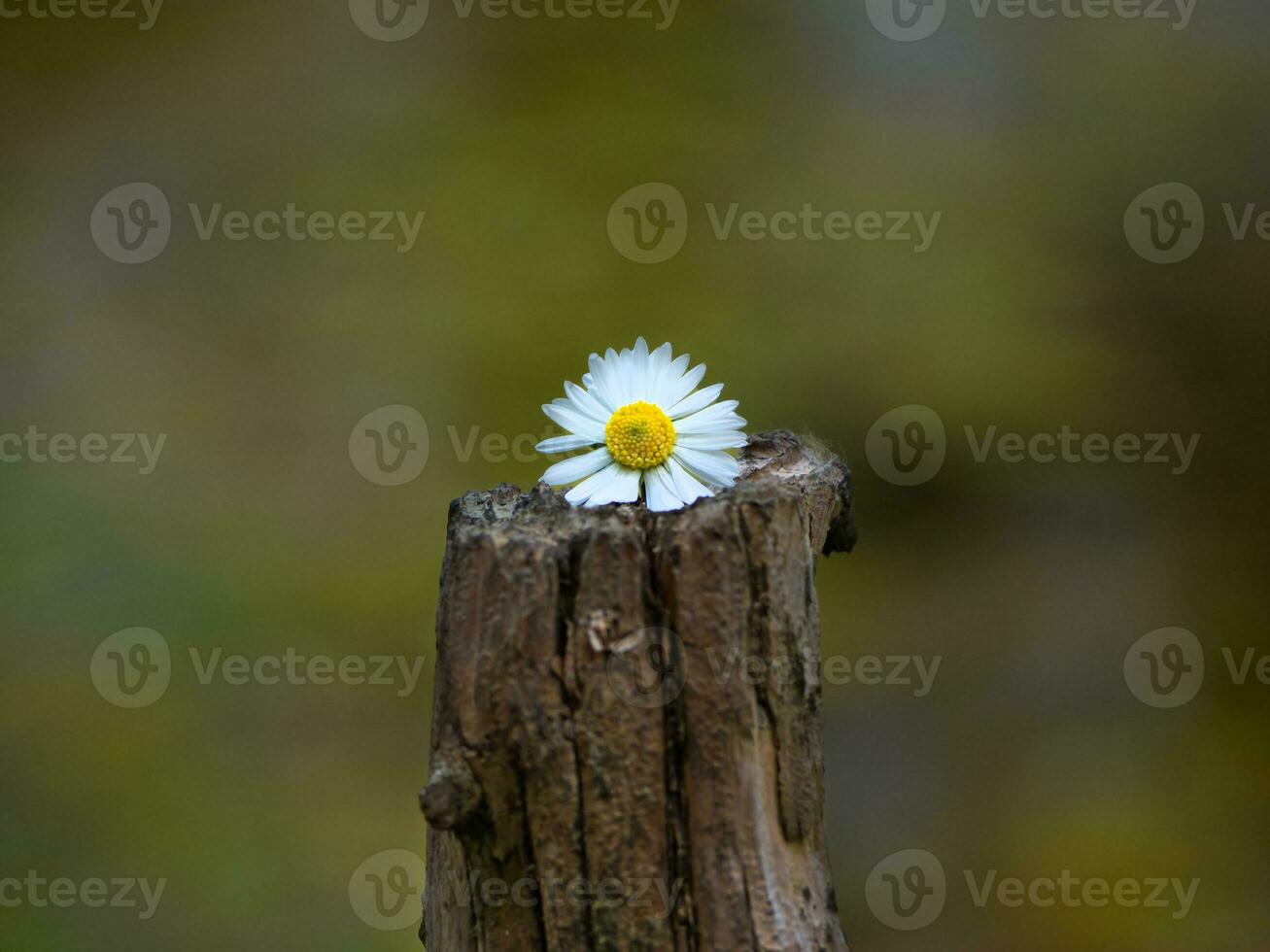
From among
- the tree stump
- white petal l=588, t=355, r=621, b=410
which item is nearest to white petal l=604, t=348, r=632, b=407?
white petal l=588, t=355, r=621, b=410

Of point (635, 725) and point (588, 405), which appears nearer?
point (635, 725)

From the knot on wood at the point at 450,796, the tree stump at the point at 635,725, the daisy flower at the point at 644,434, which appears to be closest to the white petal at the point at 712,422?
the daisy flower at the point at 644,434

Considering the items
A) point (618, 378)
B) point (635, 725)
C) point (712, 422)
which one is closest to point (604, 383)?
point (618, 378)

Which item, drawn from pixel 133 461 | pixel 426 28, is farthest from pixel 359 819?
pixel 426 28

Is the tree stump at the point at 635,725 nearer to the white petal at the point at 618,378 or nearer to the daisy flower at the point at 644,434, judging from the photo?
the daisy flower at the point at 644,434

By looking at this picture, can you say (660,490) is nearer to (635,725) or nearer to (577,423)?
(577,423)

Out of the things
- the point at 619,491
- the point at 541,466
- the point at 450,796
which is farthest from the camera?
the point at 541,466

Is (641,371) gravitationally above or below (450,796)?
above
